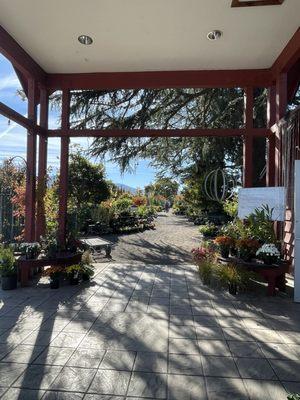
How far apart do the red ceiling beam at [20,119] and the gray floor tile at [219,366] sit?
422 cm

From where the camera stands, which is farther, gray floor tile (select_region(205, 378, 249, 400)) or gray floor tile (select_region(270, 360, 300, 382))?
gray floor tile (select_region(270, 360, 300, 382))

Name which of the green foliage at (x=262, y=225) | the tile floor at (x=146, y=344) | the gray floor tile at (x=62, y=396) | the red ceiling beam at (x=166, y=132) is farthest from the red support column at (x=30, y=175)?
the gray floor tile at (x=62, y=396)

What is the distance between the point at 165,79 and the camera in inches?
257

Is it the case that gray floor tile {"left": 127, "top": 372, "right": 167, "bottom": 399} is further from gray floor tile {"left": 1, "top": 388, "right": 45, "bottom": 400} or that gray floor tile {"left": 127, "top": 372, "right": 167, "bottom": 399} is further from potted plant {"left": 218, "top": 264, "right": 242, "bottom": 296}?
potted plant {"left": 218, "top": 264, "right": 242, "bottom": 296}

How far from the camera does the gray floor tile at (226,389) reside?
2535 millimetres

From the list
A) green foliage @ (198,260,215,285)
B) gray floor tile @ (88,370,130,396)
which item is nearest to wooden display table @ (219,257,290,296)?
green foliage @ (198,260,215,285)

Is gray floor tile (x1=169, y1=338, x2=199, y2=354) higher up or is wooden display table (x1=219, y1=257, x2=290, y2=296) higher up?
wooden display table (x1=219, y1=257, x2=290, y2=296)

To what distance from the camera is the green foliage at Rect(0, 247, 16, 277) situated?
18.0 feet

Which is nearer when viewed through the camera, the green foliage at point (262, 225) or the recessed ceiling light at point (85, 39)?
the recessed ceiling light at point (85, 39)

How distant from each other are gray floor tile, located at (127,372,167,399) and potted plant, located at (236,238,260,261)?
120 inches

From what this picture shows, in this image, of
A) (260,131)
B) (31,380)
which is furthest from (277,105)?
(31,380)

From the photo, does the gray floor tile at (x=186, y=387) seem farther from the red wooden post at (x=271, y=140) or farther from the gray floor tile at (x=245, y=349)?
the red wooden post at (x=271, y=140)

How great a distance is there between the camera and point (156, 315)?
4.32m

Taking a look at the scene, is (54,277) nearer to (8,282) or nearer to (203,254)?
(8,282)
